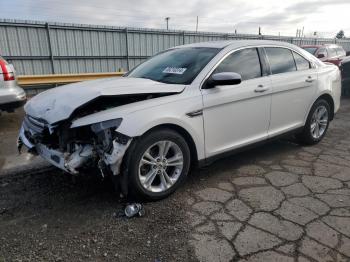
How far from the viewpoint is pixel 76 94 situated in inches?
132

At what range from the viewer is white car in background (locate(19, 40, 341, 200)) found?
317 cm

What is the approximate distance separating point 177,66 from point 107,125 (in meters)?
1.40

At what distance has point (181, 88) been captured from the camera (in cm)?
361

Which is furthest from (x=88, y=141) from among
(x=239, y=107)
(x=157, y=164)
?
(x=239, y=107)

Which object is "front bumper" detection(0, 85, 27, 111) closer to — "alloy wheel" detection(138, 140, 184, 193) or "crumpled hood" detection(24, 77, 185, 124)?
"crumpled hood" detection(24, 77, 185, 124)

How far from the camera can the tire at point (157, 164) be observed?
318cm

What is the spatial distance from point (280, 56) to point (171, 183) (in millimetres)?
2536

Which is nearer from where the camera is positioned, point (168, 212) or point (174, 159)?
point (168, 212)

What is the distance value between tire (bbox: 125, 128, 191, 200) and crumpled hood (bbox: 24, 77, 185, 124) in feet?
1.62

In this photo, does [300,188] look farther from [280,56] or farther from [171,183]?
[280,56]

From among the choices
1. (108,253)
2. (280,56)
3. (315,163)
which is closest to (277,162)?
(315,163)

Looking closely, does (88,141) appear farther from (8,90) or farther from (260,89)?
(8,90)

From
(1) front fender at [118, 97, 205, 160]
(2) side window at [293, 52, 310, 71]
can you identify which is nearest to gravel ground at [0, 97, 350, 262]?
(1) front fender at [118, 97, 205, 160]

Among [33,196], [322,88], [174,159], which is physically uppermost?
[322,88]
